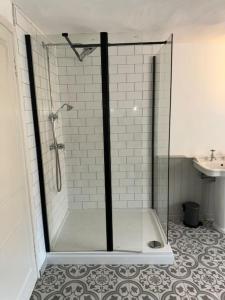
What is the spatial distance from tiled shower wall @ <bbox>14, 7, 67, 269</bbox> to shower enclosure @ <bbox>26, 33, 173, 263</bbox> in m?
0.02

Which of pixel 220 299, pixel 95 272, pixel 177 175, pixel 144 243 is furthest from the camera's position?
Answer: pixel 177 175

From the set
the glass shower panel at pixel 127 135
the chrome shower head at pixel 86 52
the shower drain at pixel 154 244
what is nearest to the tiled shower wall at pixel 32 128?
the chrome shower head at pixel 86 52

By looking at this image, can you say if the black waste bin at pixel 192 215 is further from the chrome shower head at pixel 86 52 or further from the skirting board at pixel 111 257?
the chrome shower head at pixel 86 52

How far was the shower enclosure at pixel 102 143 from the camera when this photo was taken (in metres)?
2.33

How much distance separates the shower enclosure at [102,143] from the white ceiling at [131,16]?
0.14 metres

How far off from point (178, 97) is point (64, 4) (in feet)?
6.07

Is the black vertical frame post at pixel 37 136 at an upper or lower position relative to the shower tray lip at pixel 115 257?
upper

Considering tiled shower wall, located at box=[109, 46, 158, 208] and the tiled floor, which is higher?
tiled shower wall, located at box=[109, 46, 158, 208]

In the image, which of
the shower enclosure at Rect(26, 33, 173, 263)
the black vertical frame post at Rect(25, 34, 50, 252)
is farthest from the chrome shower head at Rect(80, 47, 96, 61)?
the black vertical frame post at Rect(25, 34, 50, 252)

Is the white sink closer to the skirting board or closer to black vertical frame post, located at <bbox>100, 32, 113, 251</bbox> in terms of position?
the skirting board

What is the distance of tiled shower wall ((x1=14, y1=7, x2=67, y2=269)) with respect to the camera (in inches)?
76.6

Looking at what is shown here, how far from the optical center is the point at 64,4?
177 centimetres

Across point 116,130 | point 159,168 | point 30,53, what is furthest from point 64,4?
point 159,168

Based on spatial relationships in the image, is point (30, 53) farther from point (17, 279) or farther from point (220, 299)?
point (220, 299)
